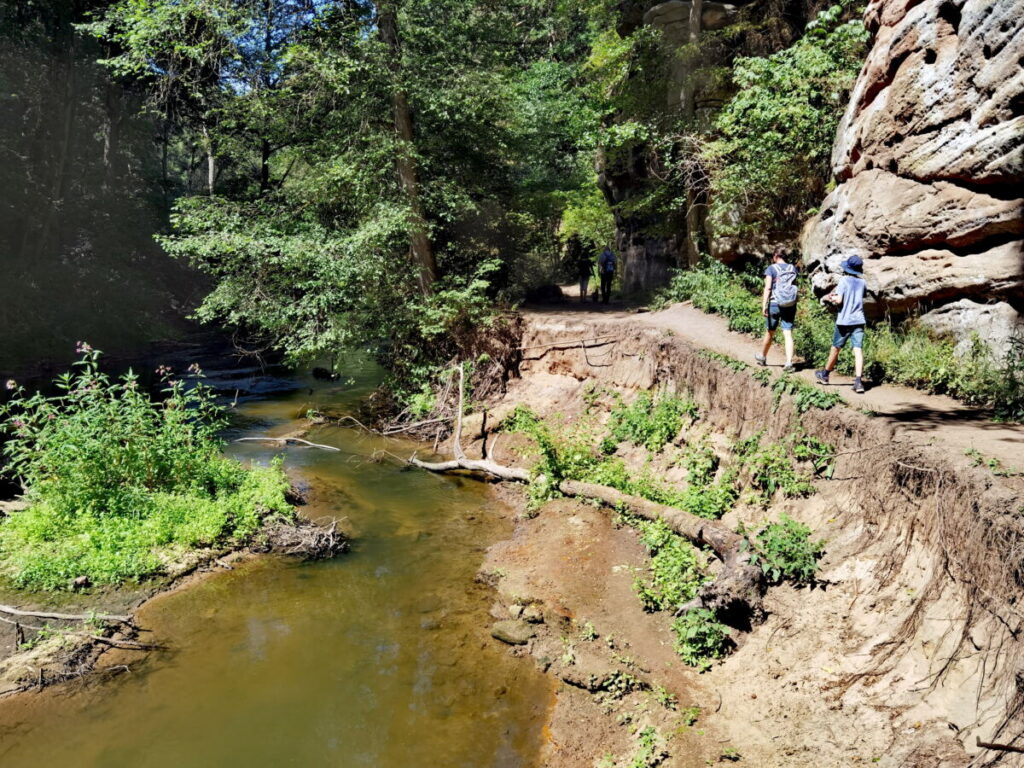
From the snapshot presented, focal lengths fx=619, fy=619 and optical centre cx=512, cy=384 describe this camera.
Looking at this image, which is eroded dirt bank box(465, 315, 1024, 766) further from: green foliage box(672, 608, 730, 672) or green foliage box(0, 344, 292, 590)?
green foliage box(0, 344, 292, 590)

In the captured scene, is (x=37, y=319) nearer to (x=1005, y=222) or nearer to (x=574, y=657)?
(x=574, y=657)

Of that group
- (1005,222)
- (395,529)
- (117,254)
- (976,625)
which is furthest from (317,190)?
(117,254)

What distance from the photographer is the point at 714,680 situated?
6.56 metres

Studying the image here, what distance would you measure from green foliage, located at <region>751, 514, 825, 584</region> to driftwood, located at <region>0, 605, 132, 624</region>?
783 centimetres

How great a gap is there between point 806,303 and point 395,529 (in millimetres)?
9162

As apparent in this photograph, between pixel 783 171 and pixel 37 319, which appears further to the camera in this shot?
pixel 37 319

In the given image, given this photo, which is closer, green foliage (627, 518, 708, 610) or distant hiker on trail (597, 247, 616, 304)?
green foliage (627, 518, 708, 610)

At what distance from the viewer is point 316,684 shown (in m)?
6.90

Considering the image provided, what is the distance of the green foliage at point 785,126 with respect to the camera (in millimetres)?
13336

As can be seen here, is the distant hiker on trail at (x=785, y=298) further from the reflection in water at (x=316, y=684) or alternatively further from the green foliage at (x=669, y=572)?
the reflection in water at (x=316, y=684)

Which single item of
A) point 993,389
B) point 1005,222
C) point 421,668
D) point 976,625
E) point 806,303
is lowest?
point 421,668

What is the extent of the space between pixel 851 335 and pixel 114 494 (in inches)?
453

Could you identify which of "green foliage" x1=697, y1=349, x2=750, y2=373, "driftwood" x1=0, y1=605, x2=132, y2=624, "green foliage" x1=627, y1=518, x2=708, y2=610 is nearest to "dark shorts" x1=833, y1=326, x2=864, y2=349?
"green foliage" x1=697, y1=349, x2=750, y2=373

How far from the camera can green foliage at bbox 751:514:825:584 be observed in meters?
7.09
